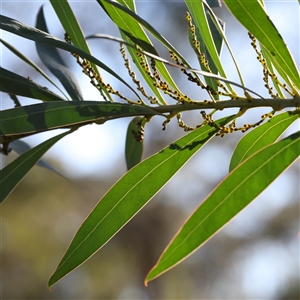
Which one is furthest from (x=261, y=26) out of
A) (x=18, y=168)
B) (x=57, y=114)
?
(x=18, y=168)

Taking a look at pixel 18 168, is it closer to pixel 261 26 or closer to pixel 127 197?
pixel 127 197

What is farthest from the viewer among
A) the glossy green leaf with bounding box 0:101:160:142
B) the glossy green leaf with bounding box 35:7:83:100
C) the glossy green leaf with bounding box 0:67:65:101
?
the glossy green leaf with bounding box 35:7:83:100

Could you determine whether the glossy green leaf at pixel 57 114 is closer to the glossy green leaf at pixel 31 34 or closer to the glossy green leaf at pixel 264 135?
the glossy green leaf at pixel 31 34

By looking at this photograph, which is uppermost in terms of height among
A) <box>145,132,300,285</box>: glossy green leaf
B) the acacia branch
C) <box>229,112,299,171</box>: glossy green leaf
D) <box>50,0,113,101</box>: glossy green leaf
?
<box>50,0,113,101</box>: glossy green leaf

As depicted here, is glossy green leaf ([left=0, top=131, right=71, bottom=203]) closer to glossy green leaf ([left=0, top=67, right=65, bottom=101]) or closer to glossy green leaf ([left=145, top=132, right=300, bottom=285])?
glossy green leaf ([left=0, top=67, right=65, bottom=101])

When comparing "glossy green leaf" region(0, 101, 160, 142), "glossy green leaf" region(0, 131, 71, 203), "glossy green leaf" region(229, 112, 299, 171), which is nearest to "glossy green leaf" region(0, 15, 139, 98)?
"glossy green leaf" region(0, 101, 160, 142)
